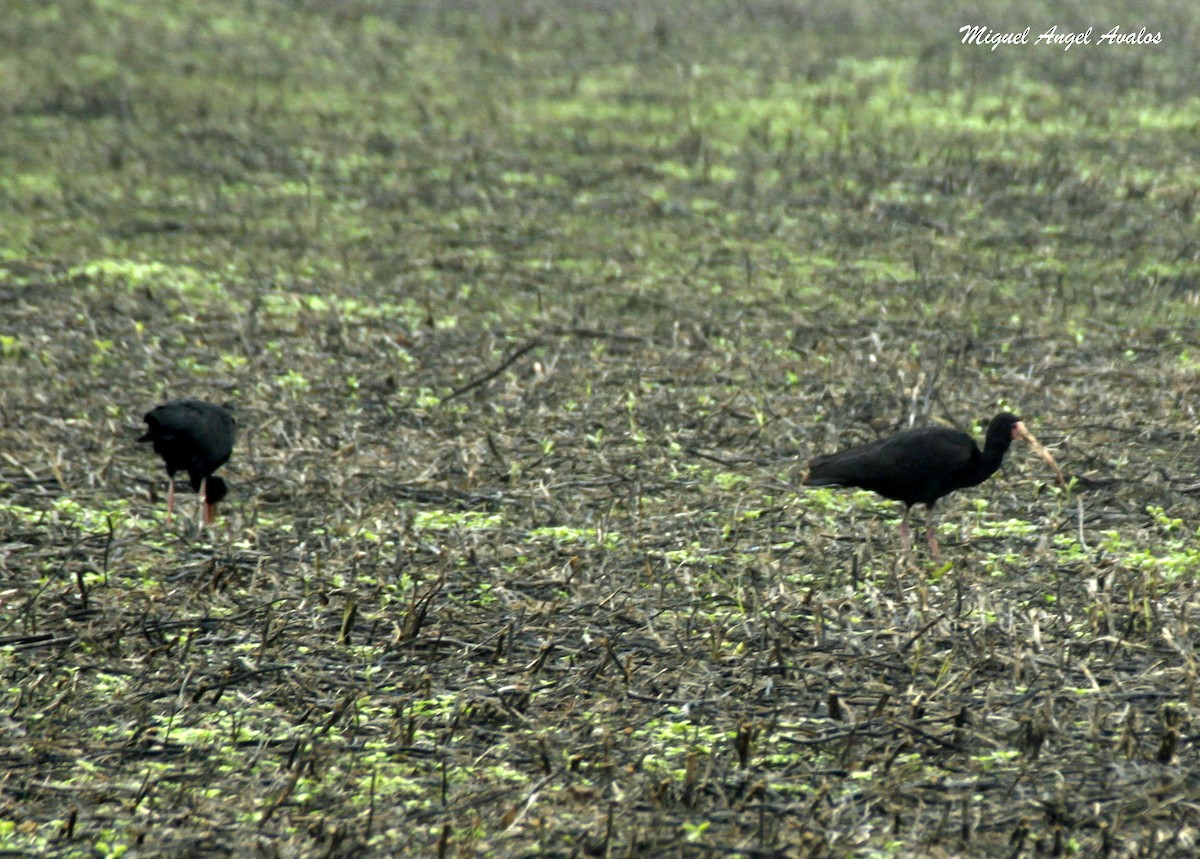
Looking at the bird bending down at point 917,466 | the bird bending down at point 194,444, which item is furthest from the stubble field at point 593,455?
the bird bending down at point 917,466

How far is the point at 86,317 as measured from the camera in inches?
455

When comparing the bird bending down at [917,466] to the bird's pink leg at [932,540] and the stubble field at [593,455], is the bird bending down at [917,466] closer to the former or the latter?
the bird's pink leg at [932,540]

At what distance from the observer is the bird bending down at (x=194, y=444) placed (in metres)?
8.38

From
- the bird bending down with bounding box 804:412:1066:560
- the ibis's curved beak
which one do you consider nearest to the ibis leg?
the bird bending down with bounding box 804:412:1066:560

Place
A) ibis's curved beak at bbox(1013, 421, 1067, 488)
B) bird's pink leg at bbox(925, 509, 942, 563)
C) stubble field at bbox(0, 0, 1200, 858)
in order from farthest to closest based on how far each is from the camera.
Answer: ibis's curved beak at bbox(1013, 421, 1067, 488), bird's pink leg at bbox(925, 509, 942, 563), stubble field at bbox(0, 0, 1200, 858)

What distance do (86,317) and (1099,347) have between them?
7.07 metres

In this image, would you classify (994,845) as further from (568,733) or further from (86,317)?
(86,317)

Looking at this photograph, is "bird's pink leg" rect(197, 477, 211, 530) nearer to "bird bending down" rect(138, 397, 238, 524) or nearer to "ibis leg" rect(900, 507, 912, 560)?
"bird bending down" rect(138, 397, 238, 524)

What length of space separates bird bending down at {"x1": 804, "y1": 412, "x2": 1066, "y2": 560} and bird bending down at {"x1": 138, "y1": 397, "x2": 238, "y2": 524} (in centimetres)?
303

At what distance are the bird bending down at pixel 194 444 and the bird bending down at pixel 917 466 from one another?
303 centimetres

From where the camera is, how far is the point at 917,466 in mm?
7953

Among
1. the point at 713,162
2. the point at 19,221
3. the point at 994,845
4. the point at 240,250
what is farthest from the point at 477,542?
the point at 713,162

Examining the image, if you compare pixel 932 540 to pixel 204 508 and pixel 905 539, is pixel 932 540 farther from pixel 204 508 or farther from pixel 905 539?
pixel 204 508

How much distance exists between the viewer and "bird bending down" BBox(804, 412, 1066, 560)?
7973mm
